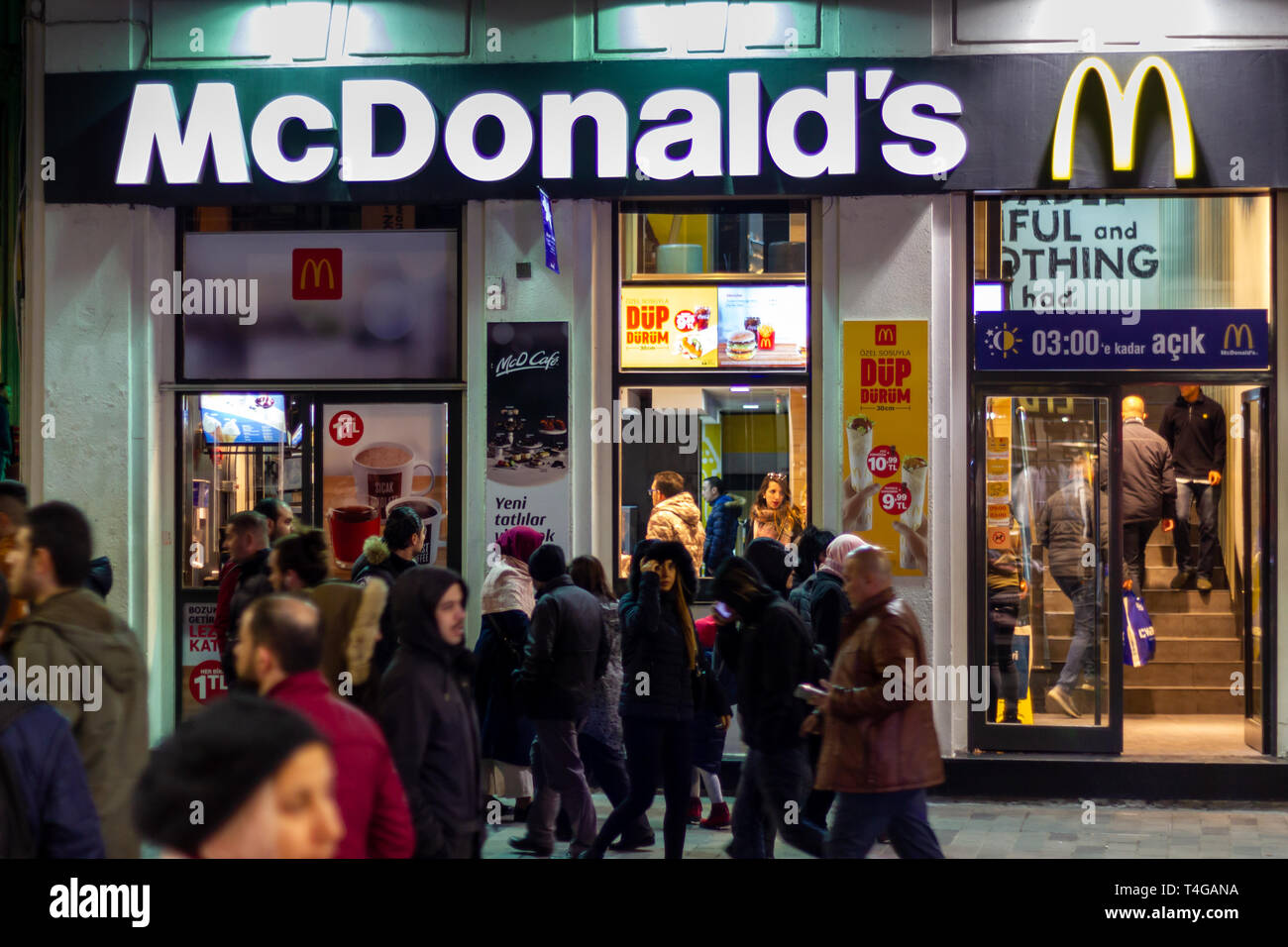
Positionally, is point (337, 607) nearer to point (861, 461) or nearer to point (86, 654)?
point (86, 654)

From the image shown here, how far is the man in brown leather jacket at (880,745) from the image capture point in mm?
5914

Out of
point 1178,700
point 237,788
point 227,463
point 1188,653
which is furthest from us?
point 1188,653

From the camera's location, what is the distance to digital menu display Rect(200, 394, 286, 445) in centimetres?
1065

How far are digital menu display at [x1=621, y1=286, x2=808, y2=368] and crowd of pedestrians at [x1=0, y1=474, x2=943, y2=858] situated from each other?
3.16 feet

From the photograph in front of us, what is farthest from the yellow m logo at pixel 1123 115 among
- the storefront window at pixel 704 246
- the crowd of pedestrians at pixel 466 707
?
the crowd of pedestrians at pixel 466 707

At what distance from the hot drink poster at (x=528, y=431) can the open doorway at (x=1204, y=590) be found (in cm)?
456

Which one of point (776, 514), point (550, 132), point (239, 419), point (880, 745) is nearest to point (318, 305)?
point (239, 419)

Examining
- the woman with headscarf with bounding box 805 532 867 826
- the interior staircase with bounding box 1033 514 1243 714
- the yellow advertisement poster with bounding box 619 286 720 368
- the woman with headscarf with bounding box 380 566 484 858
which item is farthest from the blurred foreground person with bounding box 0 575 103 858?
the interior staircase with bounding box 1033 514 1243 714

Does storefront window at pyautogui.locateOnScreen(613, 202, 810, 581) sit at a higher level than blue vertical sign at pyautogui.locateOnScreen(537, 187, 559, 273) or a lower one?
lower

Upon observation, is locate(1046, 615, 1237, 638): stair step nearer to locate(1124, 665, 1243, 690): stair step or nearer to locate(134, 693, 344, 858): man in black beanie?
locate(1124, 665, 1243, 690): stair step

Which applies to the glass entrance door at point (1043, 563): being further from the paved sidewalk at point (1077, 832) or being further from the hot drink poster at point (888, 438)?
the paved sidewalk at point (1077, 832)

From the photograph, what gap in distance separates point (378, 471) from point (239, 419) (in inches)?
48.6

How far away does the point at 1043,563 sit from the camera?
10141mm
